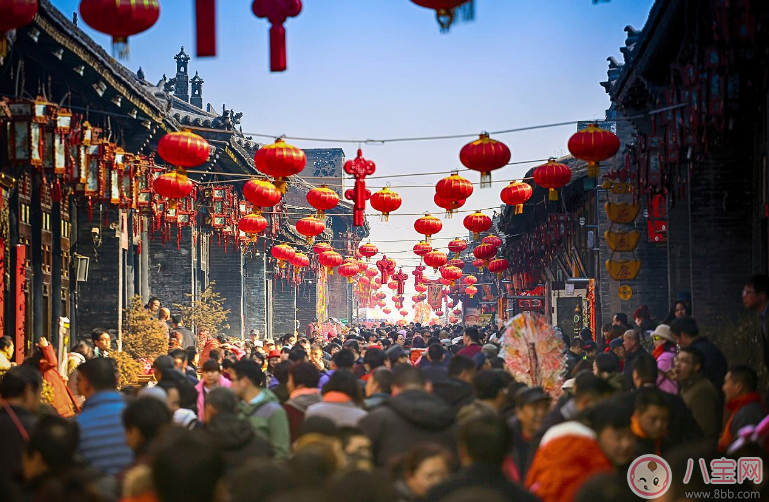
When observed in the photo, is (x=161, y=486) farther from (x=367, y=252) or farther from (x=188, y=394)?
(x=367, y=252)

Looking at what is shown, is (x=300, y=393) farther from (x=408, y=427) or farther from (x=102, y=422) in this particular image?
(x=102, y=422)

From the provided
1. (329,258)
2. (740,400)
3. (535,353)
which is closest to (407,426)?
(740,400)

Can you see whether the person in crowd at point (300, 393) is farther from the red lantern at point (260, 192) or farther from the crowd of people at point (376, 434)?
the red lantern at point (260, 192)

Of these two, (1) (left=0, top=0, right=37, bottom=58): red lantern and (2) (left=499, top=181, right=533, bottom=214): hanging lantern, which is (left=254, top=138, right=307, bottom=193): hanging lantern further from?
(2) (left=499, top=181, right=533, bottom=214): hanging lantern

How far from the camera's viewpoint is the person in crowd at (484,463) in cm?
464

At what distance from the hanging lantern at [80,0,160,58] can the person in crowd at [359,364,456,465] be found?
178 inches

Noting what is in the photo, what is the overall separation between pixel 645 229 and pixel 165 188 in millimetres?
10606

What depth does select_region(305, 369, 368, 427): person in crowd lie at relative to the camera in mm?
7496

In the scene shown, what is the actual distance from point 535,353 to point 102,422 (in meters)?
6.48

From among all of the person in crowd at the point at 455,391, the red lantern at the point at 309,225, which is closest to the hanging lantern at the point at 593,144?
the person in crowd at the point at 455,391

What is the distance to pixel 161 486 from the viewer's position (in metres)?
4.48

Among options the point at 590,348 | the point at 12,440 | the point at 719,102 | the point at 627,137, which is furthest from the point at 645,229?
the point at 12,440

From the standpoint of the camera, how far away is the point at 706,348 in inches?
394

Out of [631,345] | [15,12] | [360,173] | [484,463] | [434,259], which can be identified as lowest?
[484,463]
